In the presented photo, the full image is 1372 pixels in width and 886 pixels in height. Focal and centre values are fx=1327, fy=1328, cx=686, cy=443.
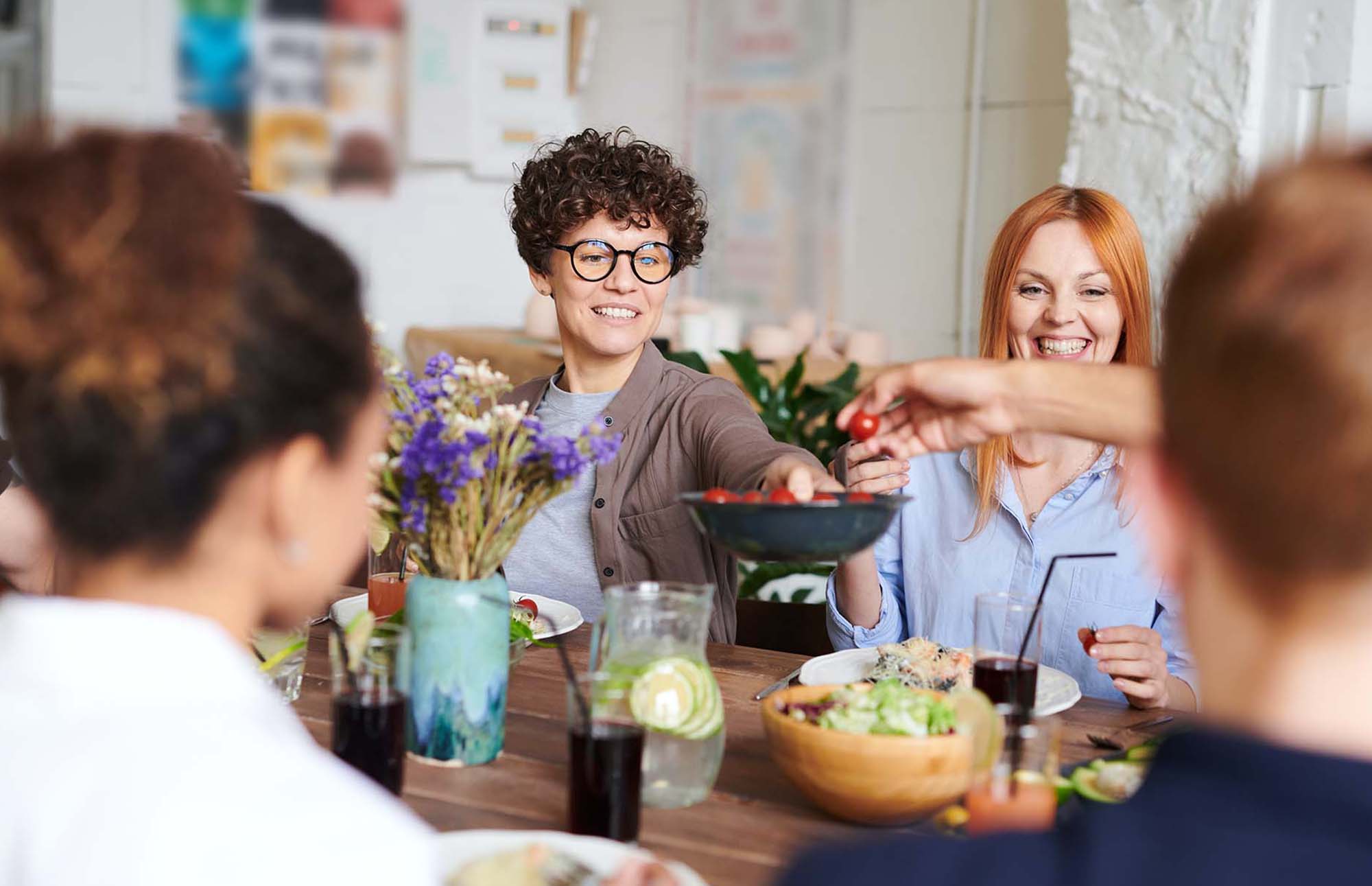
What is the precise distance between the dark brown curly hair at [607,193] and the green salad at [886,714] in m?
1.27

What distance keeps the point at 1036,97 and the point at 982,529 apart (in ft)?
8.16

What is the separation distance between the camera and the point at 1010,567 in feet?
7.06

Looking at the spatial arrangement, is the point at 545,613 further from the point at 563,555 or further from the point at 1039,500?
the point at 1039,500

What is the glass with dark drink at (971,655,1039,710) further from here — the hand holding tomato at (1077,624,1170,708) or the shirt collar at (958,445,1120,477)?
the shirt collar at (958,445,1120,477)

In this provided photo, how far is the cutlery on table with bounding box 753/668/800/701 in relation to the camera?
5.54 ft

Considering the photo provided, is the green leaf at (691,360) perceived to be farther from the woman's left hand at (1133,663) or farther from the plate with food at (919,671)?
the woman's left hand at (1133,663)

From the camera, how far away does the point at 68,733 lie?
31.7 inches

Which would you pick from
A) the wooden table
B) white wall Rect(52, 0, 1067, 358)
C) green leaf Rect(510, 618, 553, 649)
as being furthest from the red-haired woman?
white wall Rect(52, 0, 1067, 358)

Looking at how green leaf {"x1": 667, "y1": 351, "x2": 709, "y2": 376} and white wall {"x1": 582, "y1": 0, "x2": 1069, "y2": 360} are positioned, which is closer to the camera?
green leaf {"x1": 667, "y1": 351, "x2": 709, "y2": 376}

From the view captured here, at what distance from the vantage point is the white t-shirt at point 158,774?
76 cm

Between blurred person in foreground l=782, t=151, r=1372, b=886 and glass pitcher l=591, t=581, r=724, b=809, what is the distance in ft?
1.98

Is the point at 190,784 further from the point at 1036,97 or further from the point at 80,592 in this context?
the point at 1036,97

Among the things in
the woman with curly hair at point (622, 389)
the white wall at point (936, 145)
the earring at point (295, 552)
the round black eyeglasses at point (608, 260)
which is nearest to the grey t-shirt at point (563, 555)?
the woman with curly hair at point (622, 389)

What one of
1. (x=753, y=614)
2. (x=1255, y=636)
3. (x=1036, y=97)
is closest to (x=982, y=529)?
(x=753, y=614)
